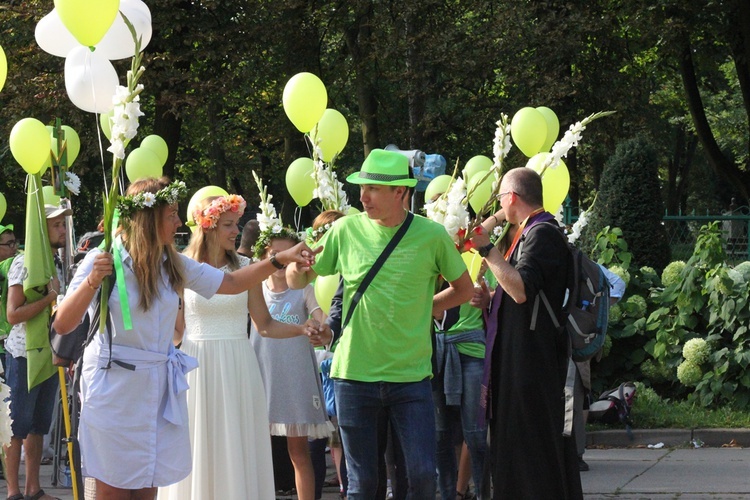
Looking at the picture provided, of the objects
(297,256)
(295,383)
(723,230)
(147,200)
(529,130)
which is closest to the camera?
(147,200)

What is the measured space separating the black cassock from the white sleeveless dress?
51.6 inches

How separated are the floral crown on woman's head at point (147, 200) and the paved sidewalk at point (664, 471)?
3723 millimetres

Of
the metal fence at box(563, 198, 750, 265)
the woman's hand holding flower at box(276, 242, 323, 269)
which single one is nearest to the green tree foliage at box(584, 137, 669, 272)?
the metal fence at box(563, 198, 750, 265)

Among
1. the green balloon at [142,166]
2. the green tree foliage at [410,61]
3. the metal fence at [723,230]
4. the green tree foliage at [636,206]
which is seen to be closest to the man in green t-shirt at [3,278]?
the green balloon at [142,166]

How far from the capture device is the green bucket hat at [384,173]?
211 inches

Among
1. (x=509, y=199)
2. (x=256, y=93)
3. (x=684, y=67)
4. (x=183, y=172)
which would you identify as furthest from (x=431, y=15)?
(x=509, y=199)

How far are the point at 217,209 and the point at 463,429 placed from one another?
2.12 meters

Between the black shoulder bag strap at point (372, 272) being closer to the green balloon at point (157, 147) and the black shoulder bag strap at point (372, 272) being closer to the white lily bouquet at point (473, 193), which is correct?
the white lily bouquet at point (473, 193)

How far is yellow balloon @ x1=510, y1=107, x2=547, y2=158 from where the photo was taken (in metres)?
7.59

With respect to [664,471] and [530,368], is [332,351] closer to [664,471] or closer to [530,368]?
[530,368]

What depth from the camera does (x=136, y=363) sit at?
4.86m

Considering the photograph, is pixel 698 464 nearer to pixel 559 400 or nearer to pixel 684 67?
pixel 559 400

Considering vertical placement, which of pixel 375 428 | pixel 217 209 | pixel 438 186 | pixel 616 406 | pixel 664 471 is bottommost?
pixel 664 471

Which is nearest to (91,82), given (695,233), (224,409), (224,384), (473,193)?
(224,384)
